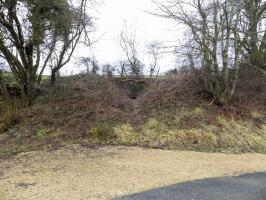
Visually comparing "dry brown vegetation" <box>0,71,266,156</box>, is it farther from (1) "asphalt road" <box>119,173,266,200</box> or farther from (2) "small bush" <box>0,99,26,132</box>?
(1) "asphalt road" <box>119,173,266,200</box>

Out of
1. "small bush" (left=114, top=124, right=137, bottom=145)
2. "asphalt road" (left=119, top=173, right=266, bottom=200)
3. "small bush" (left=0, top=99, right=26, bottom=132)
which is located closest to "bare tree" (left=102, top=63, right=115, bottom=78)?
"small bush" (left=0, top=99, right=26, bottom=132)

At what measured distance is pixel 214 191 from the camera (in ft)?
22.1

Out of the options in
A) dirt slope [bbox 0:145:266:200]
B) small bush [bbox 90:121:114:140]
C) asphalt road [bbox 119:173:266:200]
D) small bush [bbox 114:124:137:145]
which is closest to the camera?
asphalt road [bbox 119:173:266:200]

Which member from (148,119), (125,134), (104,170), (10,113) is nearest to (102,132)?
(125,134)

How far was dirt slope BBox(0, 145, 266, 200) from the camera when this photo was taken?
6.86 m

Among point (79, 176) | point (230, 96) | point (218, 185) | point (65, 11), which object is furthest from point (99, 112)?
point (218, 185)

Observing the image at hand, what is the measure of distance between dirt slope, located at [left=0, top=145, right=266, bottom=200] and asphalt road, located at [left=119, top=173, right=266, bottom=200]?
0.35 meters

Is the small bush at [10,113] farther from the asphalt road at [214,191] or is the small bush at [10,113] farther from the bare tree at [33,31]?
the asphalt road at [214,191]

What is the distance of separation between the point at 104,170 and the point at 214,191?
8.84ft

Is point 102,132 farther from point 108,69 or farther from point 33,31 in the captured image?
point 108,69

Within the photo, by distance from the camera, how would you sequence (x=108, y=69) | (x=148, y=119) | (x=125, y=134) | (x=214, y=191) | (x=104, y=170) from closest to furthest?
(x=214, y=191) < (x=104, y=170) < (x=125, y=134) < (x=148, y=119) < (x=108, y=69)

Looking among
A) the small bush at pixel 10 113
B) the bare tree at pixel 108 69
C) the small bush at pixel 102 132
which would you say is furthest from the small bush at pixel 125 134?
the bare tree at pixel 108 69

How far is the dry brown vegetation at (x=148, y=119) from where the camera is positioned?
11.8m

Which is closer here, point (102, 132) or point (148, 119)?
point (102, 132)
